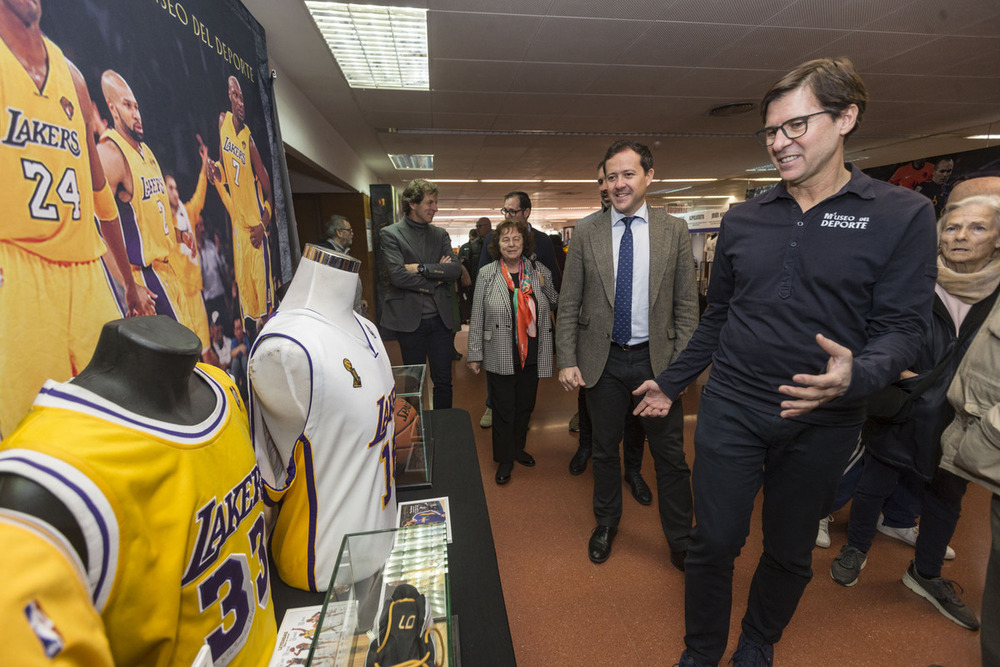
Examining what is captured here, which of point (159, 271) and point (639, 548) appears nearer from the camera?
point (159, 271)

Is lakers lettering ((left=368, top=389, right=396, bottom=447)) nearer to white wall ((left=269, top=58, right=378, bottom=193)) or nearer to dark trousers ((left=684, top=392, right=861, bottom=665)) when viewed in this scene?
dark trousers ((left=684, top=392, right=861, bottom=665))

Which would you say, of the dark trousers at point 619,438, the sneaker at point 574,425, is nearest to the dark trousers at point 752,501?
the dark trousers at point 619,438

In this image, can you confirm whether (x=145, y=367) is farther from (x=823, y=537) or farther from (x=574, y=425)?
(x=574, y=425)

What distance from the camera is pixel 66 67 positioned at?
0.84 m

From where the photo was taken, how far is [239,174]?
5.33ft

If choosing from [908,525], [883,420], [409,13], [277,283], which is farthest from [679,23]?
[908,525]

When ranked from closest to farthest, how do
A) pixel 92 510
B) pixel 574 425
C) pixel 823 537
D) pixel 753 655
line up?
1. pixel 92 510
2. pixel 753 655
3. pixel 823 537
4. pixel 574 425

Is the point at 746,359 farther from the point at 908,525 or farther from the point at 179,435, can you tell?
the point at 908,525

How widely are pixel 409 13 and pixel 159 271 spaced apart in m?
2.45

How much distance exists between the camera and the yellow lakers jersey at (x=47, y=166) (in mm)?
704

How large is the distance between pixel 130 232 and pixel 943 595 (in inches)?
115

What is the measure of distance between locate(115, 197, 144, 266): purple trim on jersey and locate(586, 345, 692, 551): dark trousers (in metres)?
1.56

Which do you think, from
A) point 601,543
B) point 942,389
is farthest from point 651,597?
point 942,389

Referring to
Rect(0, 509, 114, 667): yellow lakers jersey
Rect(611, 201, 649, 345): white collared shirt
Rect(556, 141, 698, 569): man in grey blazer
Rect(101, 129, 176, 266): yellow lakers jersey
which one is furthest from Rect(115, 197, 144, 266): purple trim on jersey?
Rect(611, 201, 649, 345): white collared shirt
